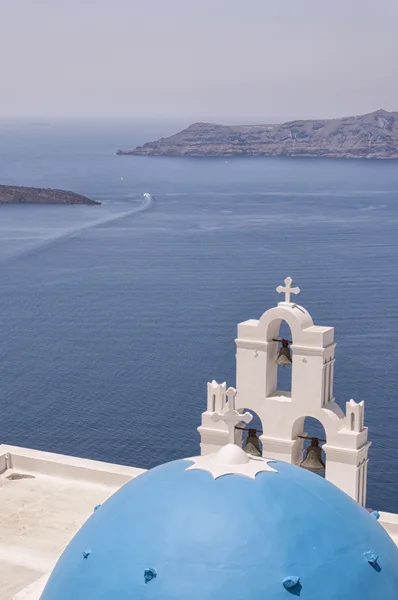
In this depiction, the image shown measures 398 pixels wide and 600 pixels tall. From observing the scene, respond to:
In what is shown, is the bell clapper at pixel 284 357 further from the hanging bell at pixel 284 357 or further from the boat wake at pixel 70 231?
the boat wake at pixel 70 231

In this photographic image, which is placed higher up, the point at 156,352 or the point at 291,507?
the point at 291,507

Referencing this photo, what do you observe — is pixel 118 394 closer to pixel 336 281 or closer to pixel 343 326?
pixel 343 326

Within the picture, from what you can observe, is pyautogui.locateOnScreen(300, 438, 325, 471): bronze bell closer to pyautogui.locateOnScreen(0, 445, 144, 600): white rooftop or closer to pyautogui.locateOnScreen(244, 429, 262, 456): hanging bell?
pyautogui.locateOnScreen(244, 429, 262, 456): hanging bell

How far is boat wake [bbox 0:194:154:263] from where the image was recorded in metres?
80.8

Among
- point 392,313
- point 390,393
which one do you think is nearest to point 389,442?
point 390,393

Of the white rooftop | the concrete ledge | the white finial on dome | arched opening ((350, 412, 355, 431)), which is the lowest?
the white rooftop

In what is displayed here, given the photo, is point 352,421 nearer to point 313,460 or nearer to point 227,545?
point 313,460

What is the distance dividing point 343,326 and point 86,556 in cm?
4610

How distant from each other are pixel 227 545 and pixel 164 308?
51.7m

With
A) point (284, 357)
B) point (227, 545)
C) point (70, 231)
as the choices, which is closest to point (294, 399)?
point (284, 357)

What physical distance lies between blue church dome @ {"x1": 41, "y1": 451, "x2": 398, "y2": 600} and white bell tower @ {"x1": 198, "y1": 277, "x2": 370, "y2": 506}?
4337mm

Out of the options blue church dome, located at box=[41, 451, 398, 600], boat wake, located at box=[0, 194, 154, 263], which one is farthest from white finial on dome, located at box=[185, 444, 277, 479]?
boat wake, located at box=[0, 194, 154, 263]

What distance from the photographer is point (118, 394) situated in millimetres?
44094

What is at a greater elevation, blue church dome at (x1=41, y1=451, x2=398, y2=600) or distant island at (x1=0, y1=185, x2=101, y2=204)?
blue church dome at (x1=41, y1=451, x2=398, y2=600)
